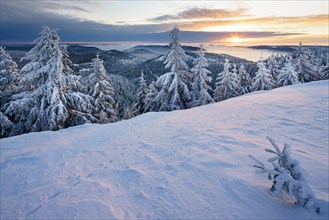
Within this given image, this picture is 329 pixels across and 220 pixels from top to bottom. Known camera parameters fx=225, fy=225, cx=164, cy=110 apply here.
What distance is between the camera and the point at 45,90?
16453 mm

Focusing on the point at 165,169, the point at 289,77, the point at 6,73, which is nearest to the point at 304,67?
the point at 289,77

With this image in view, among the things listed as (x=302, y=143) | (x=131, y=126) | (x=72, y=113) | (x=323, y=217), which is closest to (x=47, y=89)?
(x=72, y=113)

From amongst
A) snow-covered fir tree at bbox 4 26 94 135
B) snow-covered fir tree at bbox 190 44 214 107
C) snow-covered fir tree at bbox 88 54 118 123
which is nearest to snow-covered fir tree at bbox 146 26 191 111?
snow-covered fir tree at bbox 190 44 214 107

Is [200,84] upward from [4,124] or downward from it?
upward

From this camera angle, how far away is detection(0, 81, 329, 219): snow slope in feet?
12.0

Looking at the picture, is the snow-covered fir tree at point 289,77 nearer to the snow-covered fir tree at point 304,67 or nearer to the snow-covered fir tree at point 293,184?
the snow-covered fir tree at point 304,67

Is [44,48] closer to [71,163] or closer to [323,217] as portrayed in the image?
[71,163]

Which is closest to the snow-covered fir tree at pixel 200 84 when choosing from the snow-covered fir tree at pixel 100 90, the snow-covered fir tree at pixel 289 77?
the snow-covered fir tree at pixel 100 90

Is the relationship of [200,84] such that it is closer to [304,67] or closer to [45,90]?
[45,90]

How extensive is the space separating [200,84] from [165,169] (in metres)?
20.1

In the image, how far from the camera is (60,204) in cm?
402

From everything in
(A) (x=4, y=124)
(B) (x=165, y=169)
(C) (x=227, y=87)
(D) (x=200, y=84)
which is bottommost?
(A) (x=4, y=124)

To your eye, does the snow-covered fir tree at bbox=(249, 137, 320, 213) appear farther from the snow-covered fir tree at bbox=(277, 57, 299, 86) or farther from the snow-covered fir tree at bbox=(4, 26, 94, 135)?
the snow-covered fir tree at bbox=(277, 57, 299, 86)

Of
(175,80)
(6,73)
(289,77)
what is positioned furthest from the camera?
(289,77)
